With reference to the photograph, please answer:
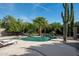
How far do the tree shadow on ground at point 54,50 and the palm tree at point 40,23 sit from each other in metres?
0.58

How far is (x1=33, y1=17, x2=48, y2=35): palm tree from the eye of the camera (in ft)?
28.4

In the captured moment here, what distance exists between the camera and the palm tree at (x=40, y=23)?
28.4ft

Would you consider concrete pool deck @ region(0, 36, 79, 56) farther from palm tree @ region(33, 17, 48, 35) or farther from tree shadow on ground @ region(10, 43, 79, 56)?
palm tree @ region(33, 17, 48, 35)

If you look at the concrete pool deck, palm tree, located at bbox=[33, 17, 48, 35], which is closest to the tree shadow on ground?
the concrete pool deck

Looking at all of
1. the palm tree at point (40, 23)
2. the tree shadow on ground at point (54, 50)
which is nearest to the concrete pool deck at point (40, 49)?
the tree shadow on ground at point (54, 50)

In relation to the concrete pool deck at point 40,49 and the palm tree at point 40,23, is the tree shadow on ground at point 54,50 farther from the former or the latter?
the palm tree at point 40,23

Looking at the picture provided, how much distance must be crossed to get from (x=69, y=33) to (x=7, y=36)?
2.13 m

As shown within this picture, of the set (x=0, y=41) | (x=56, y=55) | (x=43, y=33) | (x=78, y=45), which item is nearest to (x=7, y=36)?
(x=0, y=41)

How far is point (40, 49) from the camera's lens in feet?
28.3

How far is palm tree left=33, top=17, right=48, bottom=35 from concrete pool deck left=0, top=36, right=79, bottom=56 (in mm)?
515

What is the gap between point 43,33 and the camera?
8.77 m

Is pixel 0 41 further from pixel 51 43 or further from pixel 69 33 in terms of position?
pixel 69 33

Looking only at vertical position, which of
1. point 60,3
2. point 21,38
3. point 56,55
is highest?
point 60,3

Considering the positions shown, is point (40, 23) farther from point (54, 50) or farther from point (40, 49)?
point (54, 50)
